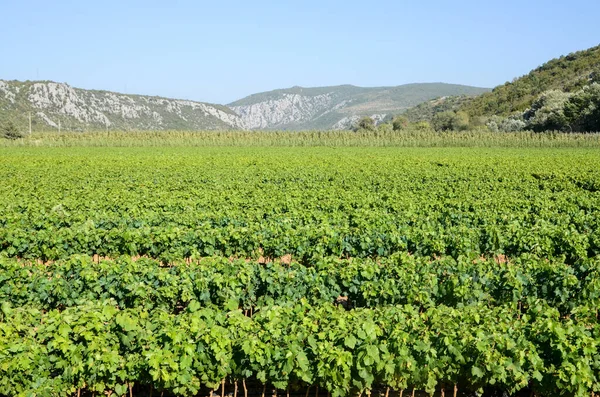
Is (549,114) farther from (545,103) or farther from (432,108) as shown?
(432,108)

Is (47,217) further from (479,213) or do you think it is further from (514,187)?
(514,187)

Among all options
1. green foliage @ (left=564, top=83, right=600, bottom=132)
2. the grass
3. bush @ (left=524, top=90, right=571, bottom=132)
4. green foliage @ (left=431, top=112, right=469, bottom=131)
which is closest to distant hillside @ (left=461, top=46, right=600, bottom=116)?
green foliage @ (left=431, top=112, right=469, bottom=131)

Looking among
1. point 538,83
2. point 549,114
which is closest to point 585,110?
point 549,114

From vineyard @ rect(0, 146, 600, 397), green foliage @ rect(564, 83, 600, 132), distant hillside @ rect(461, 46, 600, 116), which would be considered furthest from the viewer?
distant hillside @ rect(461, 46, 600, 116)

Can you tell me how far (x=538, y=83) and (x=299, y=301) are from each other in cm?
12531

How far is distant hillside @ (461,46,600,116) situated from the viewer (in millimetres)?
109231

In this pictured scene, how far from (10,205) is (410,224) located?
12.8m

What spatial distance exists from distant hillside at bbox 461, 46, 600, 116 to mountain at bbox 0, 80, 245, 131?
351ft

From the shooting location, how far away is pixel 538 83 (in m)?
120

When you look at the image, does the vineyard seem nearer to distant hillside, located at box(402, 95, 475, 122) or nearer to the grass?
the grass

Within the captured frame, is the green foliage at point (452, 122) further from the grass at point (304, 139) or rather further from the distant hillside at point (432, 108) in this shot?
the distant hillside at point (432, 108)

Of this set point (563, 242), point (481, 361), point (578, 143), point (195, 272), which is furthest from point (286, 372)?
point (578, 143)

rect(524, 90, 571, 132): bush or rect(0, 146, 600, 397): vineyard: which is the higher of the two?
rect(524, 90, 571, 132): bush

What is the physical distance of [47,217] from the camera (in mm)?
15461
